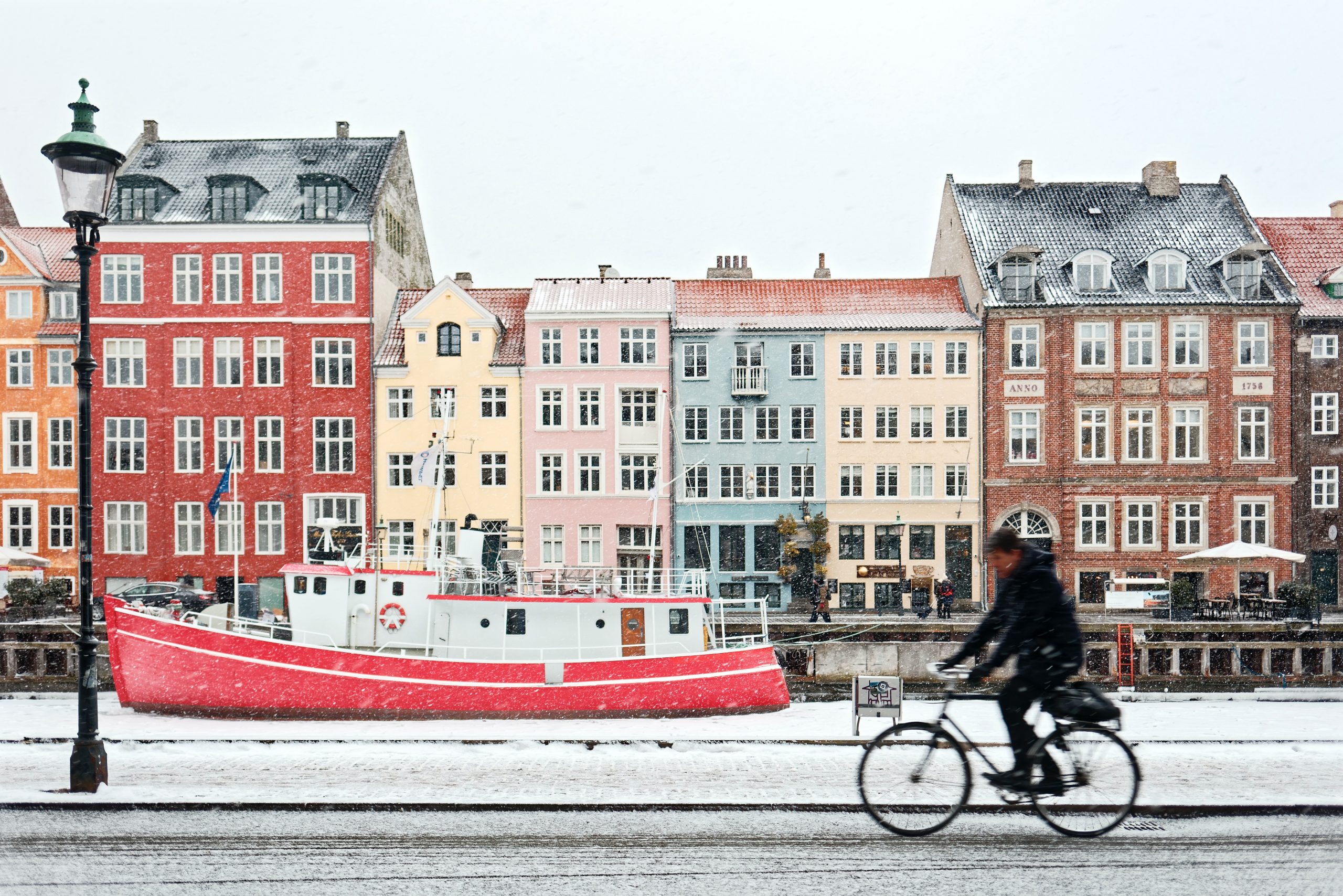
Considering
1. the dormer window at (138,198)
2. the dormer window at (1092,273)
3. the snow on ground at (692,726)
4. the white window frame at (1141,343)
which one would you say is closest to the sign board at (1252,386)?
the white window frame at (1141,343)

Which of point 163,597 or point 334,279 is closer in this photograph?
point 163,597

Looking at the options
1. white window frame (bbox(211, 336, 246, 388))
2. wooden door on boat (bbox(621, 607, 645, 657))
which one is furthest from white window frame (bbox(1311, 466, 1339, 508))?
white window frame (bbox(211, 336, 246, 388))

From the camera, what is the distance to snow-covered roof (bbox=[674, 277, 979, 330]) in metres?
40.1

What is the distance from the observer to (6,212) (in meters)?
45.9

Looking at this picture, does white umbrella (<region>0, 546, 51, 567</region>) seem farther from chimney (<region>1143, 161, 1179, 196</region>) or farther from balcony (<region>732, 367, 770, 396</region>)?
chimney (<region>1143, 161, 1179, 196</region>)

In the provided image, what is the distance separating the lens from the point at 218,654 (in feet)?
71.5

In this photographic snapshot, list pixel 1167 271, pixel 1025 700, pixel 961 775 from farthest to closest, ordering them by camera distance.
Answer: pixel 1167 271 < pixel 961 775 < pixel 1025 700

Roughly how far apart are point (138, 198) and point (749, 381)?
23178 millimetres

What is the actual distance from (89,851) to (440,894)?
3.06 metres

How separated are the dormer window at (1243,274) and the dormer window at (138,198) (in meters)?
38.9

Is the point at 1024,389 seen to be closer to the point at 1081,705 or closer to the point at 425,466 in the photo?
the point at 425,466

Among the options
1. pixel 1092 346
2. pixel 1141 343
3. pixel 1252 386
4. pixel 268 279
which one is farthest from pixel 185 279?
pixel 1252 386

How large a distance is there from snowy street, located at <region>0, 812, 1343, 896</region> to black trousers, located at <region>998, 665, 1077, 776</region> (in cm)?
62

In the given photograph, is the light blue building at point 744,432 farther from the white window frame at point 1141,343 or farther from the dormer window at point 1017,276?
the white window frame at point 1141,343
